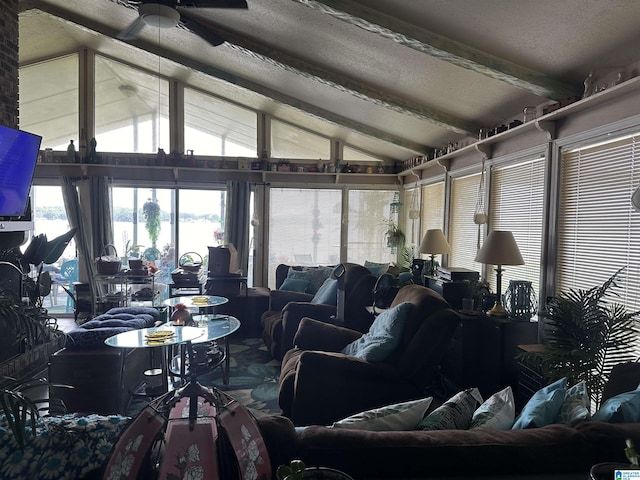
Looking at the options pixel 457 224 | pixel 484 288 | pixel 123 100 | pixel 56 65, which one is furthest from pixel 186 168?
pixel 484 288

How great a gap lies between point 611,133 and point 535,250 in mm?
1058

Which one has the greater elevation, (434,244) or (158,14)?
(158,14)

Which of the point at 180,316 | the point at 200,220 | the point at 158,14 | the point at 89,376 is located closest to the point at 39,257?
the point at 89,376

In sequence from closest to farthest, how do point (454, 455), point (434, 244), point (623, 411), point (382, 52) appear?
1. point (454, 455)
2. point (623, 411)
3. point (382, 52)
4. point (434, 244)

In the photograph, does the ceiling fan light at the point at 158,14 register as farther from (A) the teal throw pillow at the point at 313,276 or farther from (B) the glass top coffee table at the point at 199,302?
(A) the teal throw pillow at the point at 313,276

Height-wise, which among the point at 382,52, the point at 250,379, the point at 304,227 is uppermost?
the point at 382,52

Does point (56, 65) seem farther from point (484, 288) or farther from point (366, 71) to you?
point (484, 288)

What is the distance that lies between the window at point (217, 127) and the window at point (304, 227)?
32.6 inches

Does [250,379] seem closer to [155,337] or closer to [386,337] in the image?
[155,337]

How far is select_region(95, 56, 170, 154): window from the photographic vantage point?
6055 mm

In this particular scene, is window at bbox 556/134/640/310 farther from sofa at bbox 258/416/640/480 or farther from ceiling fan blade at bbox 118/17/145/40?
ceiling fan blade at bbox 118/17/145/40

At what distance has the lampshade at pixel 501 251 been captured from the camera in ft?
9.61

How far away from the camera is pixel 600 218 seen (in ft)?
8.55

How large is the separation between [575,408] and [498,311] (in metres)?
1.76
